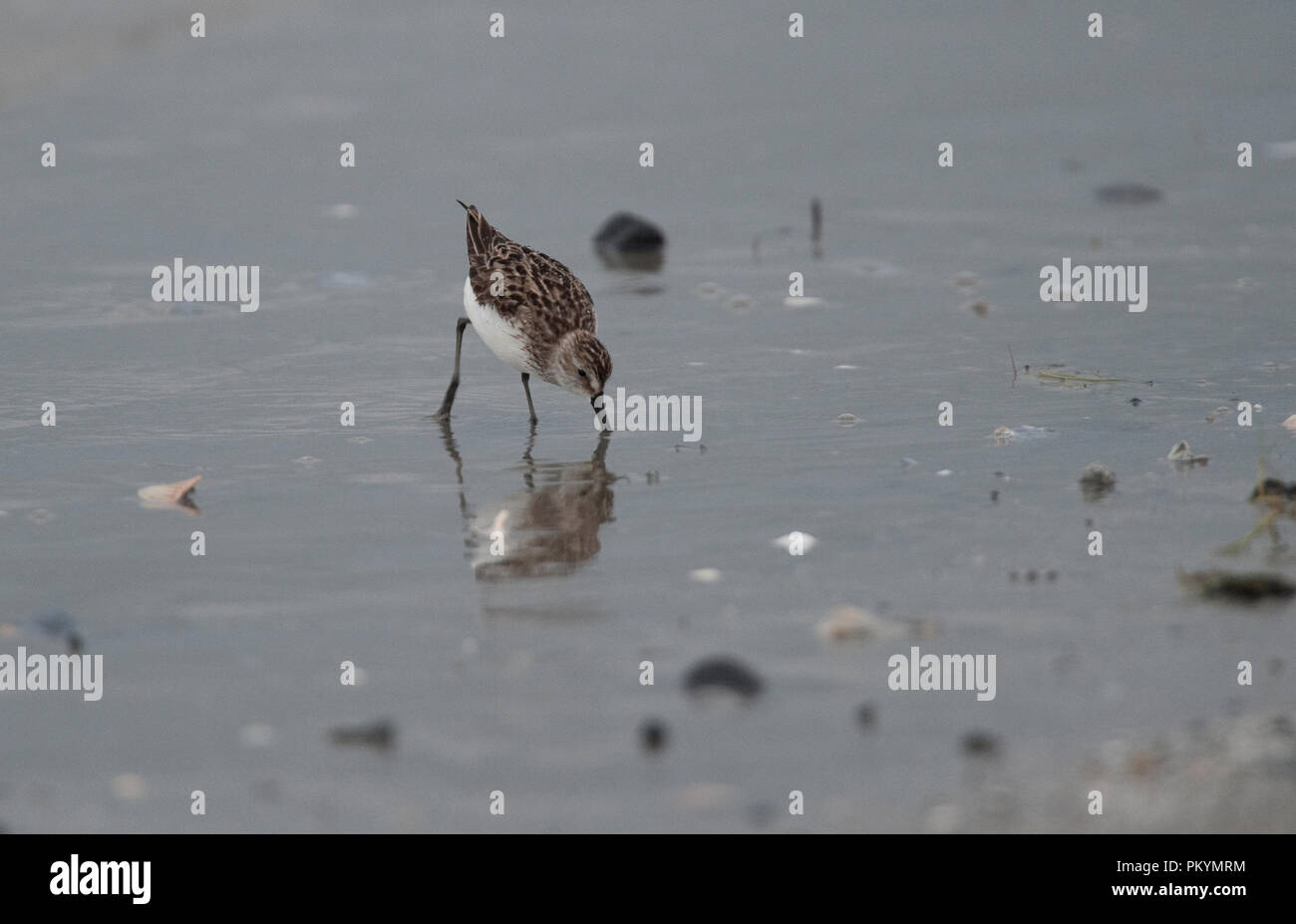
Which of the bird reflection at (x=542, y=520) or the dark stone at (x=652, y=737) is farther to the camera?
the bird reflection at (x=542, y=520)

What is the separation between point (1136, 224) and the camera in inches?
446

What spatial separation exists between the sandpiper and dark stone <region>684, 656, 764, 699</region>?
309 centimetres

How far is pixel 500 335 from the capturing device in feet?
27.0

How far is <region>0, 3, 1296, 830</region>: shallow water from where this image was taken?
457 centimetres

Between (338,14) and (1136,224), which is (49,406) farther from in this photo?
(338,14)

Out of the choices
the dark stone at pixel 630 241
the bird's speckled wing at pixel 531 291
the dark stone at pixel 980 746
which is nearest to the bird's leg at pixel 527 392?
the bird's speckled wing at pixel 531 291

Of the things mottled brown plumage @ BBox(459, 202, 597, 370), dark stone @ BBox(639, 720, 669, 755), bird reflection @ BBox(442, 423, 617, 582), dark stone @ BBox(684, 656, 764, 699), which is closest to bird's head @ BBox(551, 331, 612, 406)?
mottled brown plumage @ BBox(459, 202, 597, 370)

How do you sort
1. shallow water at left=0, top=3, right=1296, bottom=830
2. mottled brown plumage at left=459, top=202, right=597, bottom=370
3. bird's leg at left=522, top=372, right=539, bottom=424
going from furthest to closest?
bird's leg at left=522, top=372, right=539, bottom=424, mottled brown plumage at left=459, top=202, right=597, bottom=370, shallow water at left=0, top=3, right=1296, bottom=830

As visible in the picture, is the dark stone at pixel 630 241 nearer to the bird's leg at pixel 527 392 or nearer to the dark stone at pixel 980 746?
the bird's leg at pixel 527 392

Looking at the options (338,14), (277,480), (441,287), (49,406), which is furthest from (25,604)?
(338,14)

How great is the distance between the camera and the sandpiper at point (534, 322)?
25.8 feet

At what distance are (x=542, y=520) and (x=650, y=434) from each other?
1269mm

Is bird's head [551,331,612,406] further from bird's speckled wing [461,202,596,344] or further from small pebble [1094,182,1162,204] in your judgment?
small pebble [1094,182,1162,204]
